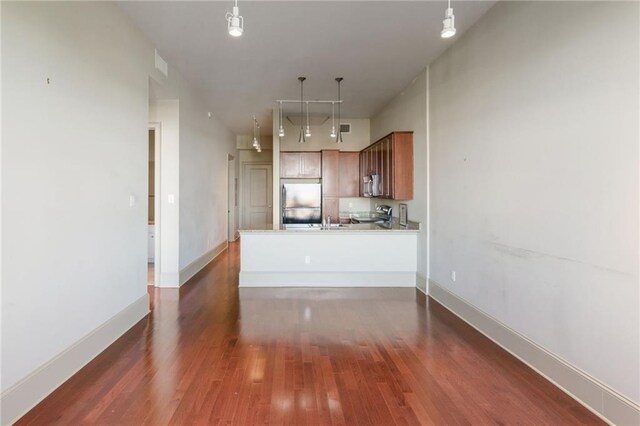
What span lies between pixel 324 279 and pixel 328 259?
29cm

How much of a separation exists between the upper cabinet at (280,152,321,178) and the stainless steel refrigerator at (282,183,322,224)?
0.72 ft

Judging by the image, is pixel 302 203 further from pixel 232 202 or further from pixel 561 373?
pixel 561 373

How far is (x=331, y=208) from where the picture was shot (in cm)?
739

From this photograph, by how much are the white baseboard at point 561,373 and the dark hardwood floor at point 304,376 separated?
0.23ft

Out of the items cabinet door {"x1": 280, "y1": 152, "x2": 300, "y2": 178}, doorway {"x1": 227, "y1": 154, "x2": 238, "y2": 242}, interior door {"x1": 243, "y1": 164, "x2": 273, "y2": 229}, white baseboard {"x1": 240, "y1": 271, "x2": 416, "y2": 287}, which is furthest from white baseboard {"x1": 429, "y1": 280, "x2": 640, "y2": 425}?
interior door {"x1": 243, "y1": 164, "x2": 273, "y2": 229}

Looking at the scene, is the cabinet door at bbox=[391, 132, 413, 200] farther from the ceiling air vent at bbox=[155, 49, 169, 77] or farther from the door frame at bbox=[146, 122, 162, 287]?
the door frame at bbox=[146, 122, 162, 287]

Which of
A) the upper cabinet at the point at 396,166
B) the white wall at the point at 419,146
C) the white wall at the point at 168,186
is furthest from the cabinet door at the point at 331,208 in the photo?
the white wall at the point at 168,186

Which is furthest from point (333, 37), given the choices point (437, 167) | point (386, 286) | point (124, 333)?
point (124, 333)

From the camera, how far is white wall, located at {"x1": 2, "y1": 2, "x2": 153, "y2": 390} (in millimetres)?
1996

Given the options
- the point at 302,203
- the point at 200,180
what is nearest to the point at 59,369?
the point at 200,180

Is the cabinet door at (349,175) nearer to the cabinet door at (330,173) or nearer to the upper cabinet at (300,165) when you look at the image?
the cabinet door at (330,173)

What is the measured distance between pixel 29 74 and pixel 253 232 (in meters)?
3.12

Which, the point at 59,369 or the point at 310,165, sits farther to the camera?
the point at 310,165

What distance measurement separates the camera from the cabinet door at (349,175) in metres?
7.49
